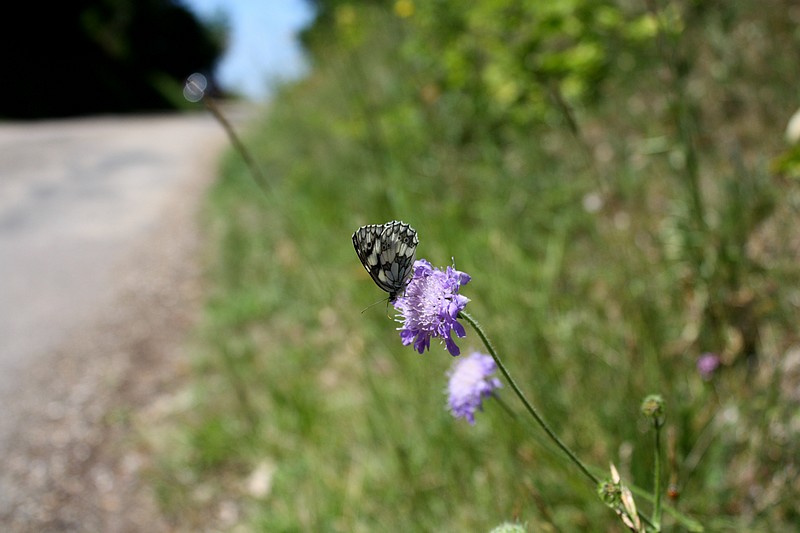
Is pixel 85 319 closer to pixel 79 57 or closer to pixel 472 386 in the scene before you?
pixel 472 386

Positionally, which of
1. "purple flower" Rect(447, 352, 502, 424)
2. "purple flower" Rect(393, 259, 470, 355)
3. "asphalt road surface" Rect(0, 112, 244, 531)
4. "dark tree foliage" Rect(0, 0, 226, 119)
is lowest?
"purple flower" Rect(393, 259, 470, 355)

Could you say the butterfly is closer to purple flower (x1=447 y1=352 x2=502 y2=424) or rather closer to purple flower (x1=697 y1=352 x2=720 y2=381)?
purple flower (x1=447 y1=352 x2=502 y2=424)

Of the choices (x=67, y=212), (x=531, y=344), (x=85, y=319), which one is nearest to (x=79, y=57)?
(x=67, y=212)

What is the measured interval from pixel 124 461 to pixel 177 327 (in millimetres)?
1496

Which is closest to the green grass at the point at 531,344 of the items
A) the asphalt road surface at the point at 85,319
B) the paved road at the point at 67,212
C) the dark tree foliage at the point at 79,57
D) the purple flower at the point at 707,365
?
the purple flower at the point at 707,365

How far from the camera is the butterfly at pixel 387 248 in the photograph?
3.59 ft

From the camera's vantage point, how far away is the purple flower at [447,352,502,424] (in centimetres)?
142

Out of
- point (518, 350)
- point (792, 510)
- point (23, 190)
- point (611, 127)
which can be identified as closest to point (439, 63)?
point (611, 127)

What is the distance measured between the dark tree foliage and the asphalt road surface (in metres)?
11.5

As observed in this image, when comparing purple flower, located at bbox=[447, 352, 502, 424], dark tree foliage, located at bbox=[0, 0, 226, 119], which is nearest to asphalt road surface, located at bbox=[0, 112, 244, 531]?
purple flower, located at bbox=[447, 352, 502, 424]

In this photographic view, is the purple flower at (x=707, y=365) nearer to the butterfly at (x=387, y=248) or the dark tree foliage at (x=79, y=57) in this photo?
the butterfly at (x=387, y=248)

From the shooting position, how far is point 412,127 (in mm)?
4488

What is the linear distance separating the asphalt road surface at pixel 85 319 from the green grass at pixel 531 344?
377mm

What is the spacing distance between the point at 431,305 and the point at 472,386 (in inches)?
16.0
